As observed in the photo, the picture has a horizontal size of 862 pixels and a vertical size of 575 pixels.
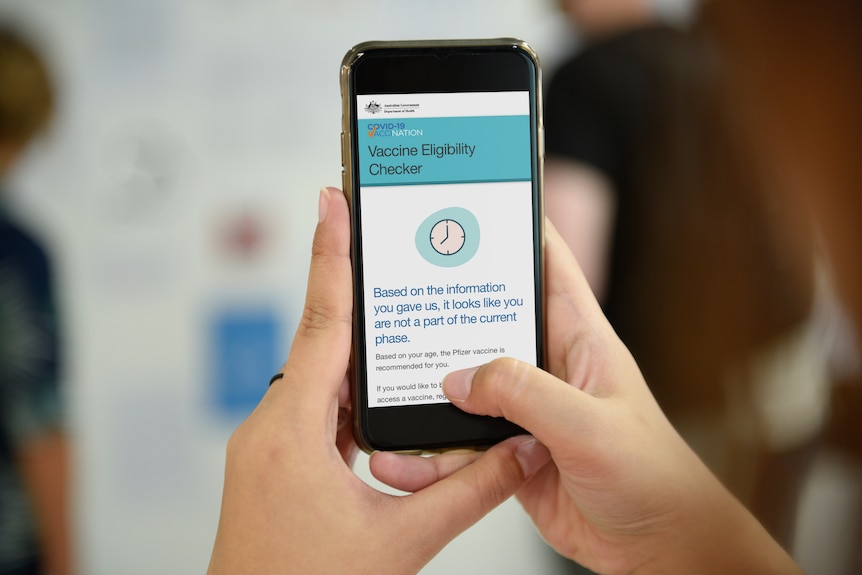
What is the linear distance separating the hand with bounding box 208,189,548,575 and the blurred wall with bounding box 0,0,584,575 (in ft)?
2.75

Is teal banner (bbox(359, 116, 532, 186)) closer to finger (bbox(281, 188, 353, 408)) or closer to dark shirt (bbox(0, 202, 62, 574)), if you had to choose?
finger (bbox(281, 188, 353, 408))

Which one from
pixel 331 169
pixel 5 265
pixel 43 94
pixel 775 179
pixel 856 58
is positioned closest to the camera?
pixel 856 58

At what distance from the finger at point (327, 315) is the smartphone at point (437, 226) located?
0.05 ft

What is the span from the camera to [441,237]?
0.53 meters

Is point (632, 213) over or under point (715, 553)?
over

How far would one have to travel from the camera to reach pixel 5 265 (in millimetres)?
1009

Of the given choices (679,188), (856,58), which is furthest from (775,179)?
(679,188)

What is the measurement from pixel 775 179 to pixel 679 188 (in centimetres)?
37

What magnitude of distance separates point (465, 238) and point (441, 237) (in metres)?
0.02

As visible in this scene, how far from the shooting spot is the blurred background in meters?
1.27

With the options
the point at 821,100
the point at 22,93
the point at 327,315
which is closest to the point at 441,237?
the point at 327,315

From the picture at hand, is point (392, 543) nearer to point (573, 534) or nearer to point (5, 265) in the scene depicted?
point (573, 534)

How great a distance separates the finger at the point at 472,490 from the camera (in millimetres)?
464

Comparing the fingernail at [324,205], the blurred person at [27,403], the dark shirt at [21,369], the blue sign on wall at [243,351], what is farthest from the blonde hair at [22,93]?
the fingernail at [324,205]
